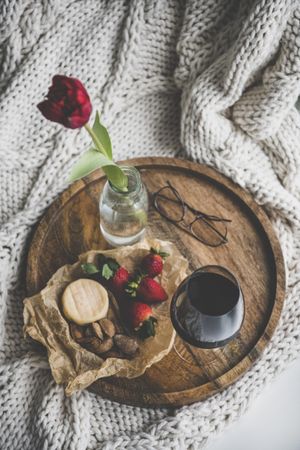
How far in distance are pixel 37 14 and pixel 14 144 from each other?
0.28 metres

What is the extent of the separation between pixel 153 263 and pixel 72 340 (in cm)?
21

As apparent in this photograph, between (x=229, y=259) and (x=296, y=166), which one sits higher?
(x=296, y=166)

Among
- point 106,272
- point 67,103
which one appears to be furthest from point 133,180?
point 67,103

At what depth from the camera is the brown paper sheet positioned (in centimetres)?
102

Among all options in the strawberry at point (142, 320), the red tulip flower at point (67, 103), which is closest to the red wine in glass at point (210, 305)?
the strawberry at point (142, 320)

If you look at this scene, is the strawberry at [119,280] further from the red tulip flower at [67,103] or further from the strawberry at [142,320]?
the red tulip flower at [67,103]

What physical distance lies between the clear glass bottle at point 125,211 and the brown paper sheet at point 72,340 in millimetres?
39

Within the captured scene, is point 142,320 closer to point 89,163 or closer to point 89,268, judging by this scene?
point 89,268

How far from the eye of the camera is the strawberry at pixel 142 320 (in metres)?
1.04

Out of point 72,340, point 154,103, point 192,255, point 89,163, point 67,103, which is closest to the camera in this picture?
point 67,103

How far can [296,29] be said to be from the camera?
1164 millimetres

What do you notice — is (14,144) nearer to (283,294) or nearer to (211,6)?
(211,6)

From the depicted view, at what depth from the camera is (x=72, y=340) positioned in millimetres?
1046

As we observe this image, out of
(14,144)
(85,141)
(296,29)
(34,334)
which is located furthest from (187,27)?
(34,334)
